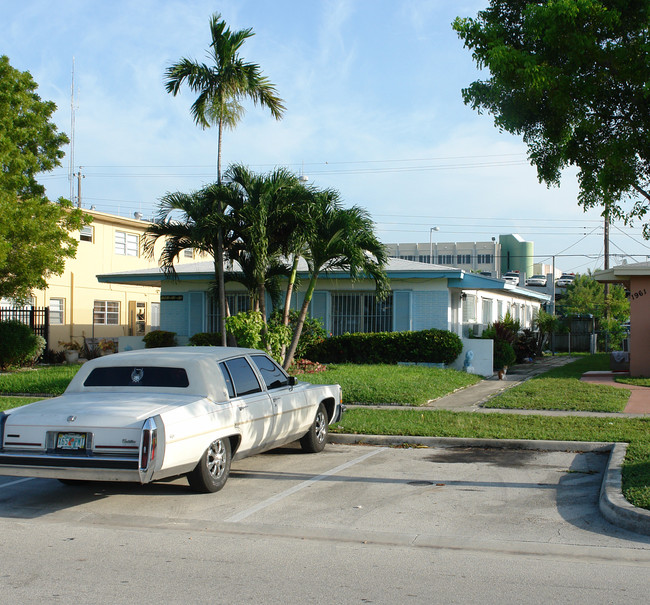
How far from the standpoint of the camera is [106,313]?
33.4 m

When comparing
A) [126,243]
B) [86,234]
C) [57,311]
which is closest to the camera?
[57,311]

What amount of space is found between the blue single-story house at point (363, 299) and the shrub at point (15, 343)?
297cm

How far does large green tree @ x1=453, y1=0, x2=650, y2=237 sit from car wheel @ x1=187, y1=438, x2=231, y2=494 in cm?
539

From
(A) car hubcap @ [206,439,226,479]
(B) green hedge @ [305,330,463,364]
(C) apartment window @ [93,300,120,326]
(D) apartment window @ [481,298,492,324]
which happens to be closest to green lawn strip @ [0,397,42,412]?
(A) car hubcap @ [206,439,226,479]

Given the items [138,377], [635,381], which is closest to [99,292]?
[635,381]

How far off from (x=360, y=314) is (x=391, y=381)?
6.20 metres

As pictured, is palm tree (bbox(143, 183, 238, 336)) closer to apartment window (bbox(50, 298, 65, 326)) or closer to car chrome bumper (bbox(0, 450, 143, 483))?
car chrome bumper (bbox(0, 450, 143, 483))

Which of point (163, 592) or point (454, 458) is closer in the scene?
point (163, 592)

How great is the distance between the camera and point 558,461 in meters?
9.70

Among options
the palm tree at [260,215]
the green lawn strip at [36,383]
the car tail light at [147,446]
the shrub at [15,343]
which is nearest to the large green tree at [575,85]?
the car tail light at [147,446]

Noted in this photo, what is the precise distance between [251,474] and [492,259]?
3798 inches

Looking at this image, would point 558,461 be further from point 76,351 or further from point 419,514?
point 76,351

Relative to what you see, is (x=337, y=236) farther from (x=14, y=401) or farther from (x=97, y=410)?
(x=97, y=410)

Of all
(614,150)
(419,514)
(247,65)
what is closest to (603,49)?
(614,150)
